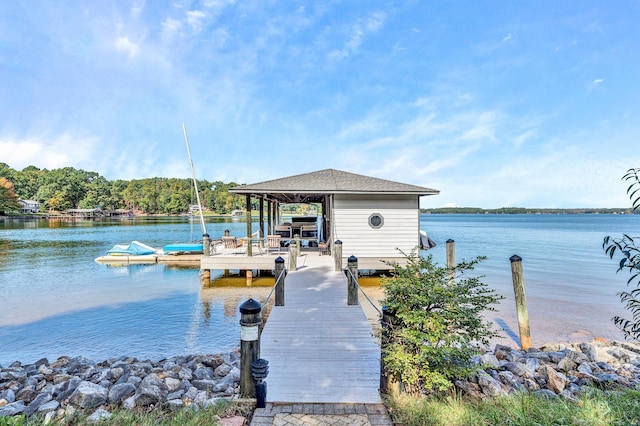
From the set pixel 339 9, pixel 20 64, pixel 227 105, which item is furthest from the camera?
pixel 227 105

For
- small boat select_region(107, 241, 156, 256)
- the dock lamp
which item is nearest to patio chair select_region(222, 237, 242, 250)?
small boat select_region(107, 241, 156, 256)

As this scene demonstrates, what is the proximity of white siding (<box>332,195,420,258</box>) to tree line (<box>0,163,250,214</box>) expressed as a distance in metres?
66.3

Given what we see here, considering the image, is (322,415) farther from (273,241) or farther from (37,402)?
(273,241)

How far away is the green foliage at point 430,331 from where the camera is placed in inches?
121

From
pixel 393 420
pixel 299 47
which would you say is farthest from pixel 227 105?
pixel 393 420

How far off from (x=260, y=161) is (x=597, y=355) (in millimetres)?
31413

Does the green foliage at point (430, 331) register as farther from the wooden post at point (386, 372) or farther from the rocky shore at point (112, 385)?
the rocky shore at point (112, 385)

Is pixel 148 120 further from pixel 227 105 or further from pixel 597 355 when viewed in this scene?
pixel 597 355

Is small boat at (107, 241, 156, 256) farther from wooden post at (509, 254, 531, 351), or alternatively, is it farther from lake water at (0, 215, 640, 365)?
wooden post at (509, 254, 531, 351)

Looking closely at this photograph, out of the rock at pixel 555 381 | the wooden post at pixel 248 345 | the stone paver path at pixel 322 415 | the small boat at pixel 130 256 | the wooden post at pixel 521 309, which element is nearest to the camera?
the stone paver path at pixel 322 415

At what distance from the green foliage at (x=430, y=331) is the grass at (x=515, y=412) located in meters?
0.21

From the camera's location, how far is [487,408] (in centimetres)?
289

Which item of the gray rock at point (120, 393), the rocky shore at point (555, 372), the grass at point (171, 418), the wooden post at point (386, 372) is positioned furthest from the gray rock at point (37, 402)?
the rocky shore at point (555, 372)

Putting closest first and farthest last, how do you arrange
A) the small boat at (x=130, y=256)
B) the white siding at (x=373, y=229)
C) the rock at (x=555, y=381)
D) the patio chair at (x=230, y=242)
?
1. the rock at (x=555, y=381)
2. the white siding at (x=373, y=229)
3. the patio chair at (x=230, y=242)
4. the small boat at (x=130, y=256)
